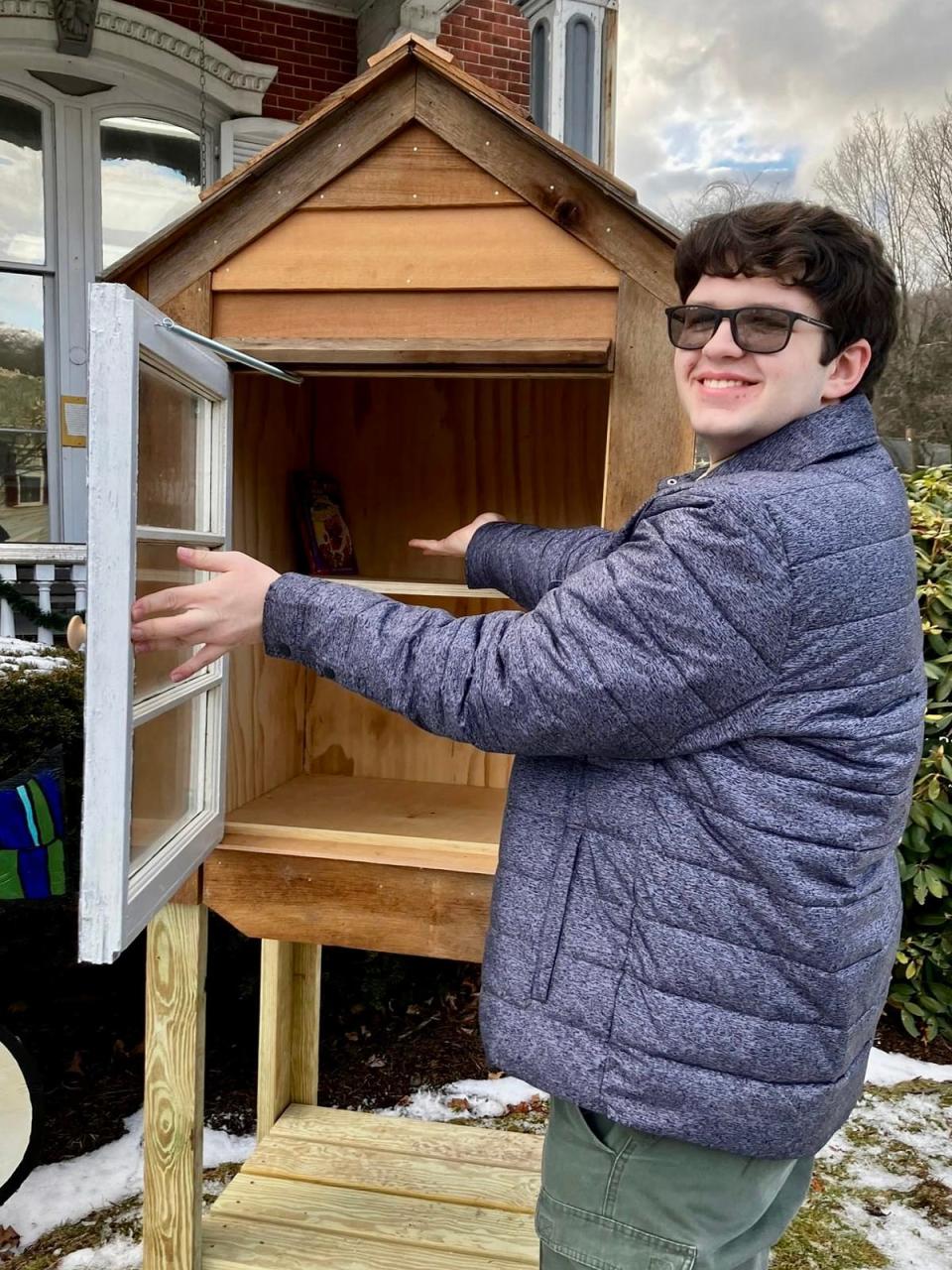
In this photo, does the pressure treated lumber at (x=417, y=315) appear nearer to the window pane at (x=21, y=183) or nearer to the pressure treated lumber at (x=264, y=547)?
the pressure treated lumber at (x=264, y=547)

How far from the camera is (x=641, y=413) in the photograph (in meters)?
1.79

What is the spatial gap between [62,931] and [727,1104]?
2.44 metres

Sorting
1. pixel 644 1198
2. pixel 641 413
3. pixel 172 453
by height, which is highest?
pixel 641 413

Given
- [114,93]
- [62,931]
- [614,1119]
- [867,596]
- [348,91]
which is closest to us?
[867,596]

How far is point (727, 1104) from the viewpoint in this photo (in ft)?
3.84

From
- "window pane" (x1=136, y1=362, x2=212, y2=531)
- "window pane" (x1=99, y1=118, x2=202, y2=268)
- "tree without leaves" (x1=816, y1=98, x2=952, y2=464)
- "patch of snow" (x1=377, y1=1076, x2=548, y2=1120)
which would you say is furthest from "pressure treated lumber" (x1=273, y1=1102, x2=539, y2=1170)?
"tree without leaves" (x1=816, y1=98, x2=952, y2=464)

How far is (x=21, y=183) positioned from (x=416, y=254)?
4333 millimetres

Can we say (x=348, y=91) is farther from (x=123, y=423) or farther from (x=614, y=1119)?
(x=614, y=1119)

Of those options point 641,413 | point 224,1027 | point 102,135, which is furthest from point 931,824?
point 102,135

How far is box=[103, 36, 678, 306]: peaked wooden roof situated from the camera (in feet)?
5.63

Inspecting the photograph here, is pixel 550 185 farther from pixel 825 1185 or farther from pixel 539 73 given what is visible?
pixel 539 73

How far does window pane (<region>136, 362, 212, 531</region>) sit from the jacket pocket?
73 centimetres

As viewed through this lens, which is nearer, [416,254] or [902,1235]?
[416,254]

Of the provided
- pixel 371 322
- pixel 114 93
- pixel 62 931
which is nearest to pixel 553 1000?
pixel 371 322
